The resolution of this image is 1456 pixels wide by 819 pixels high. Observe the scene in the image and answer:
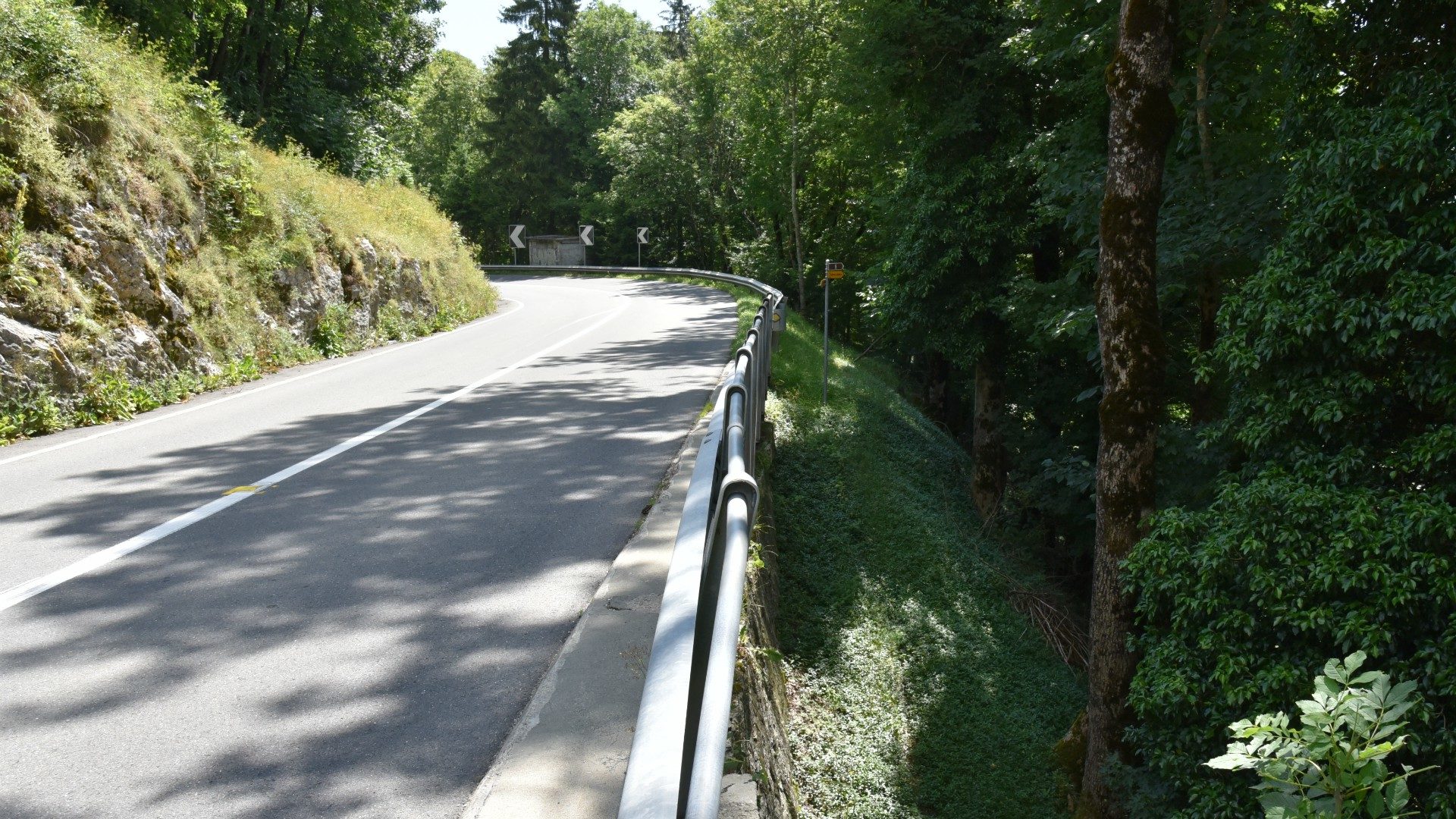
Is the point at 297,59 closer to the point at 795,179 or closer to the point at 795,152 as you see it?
the point at 795,152

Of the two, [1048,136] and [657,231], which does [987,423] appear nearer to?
[1048,136]

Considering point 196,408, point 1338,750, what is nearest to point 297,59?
point 196,408

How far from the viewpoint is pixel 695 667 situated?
8.65 feet

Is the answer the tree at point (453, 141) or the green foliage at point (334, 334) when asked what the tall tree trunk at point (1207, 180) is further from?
the tree at point (453, 141)

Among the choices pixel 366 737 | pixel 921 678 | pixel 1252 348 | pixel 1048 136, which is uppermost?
pixel 1048 136

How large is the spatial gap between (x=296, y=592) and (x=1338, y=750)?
496cm

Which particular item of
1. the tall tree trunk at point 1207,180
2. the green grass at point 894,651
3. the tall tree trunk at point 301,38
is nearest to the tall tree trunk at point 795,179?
the tall tree trunk at point 301,38

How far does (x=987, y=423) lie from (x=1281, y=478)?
44.9ft

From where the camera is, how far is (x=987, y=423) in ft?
67.5

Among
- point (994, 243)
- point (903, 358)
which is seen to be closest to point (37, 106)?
point (994, 243)

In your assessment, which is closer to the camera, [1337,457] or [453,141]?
[1337,457]

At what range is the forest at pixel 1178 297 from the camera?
20.8 ft

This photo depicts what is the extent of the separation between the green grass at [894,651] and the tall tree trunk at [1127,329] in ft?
5.62

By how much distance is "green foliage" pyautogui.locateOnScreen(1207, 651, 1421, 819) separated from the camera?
3391 mm
